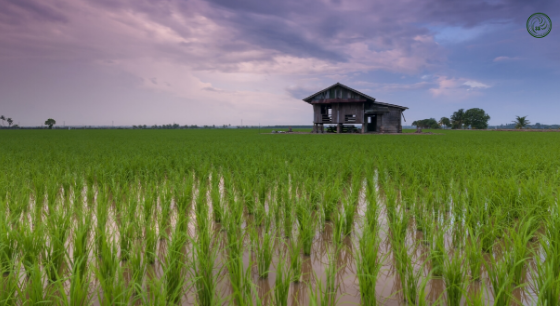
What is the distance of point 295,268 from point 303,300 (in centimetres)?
23

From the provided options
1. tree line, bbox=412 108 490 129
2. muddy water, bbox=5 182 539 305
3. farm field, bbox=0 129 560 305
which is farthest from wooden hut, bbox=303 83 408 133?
tree line, bbox=412 108 490 129

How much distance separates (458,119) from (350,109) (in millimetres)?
69765

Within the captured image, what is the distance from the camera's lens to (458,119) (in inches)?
3125

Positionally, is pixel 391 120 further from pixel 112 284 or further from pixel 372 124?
pixel 112 284

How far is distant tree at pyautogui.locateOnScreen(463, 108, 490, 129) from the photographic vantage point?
75.7 metres

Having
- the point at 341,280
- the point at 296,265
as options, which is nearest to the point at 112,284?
the point at 296,265

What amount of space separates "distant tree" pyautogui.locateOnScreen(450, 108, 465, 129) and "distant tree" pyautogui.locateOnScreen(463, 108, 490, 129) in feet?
2.41

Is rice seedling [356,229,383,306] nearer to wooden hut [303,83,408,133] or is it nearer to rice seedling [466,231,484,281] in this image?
rice seedling [466,231,484,281]

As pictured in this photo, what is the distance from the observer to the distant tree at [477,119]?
75688 mm
